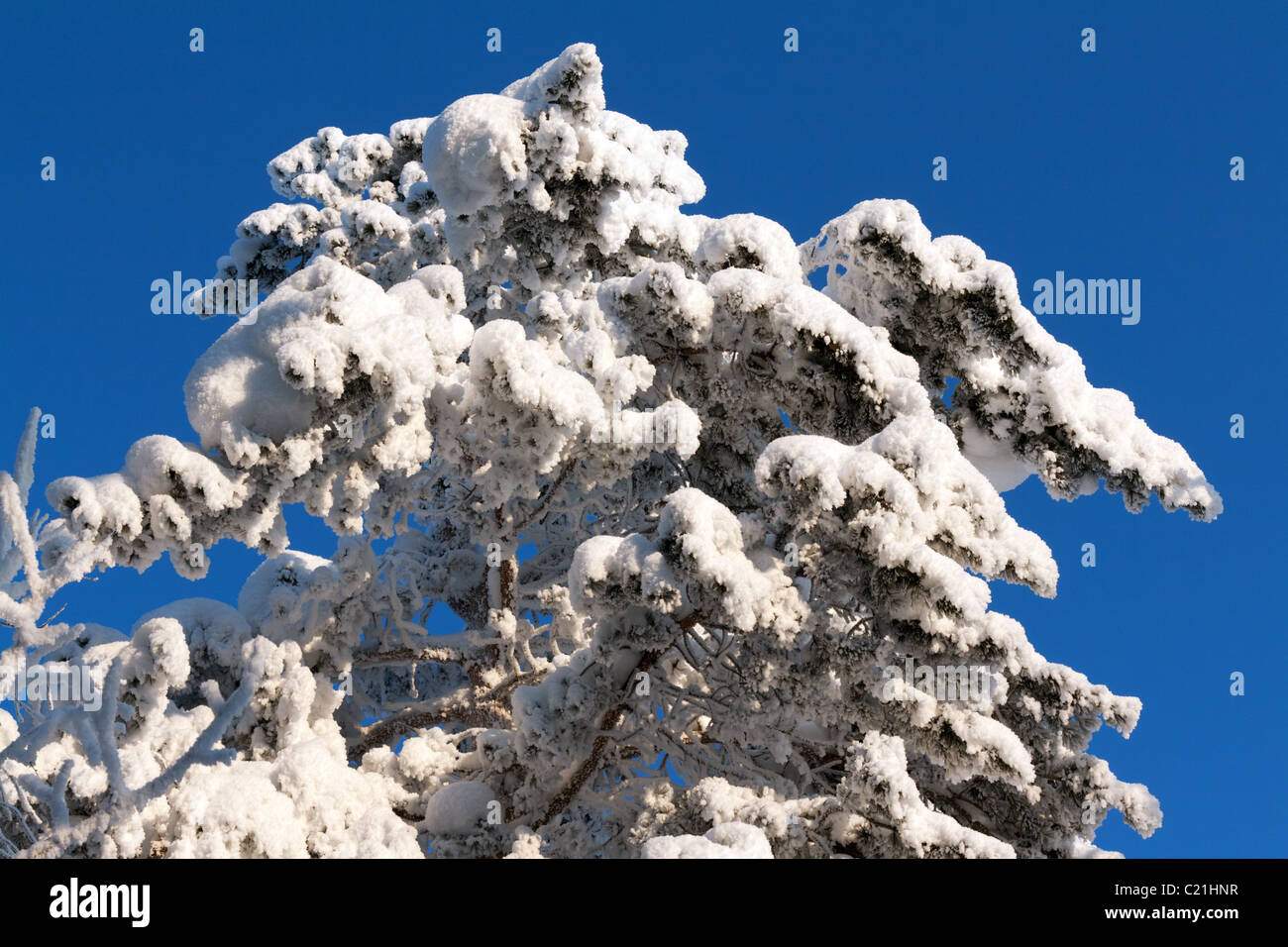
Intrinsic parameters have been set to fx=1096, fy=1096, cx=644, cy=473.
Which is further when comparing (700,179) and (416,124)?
(416,124)

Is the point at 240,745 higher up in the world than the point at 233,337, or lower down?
lower down

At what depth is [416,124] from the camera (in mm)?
14719

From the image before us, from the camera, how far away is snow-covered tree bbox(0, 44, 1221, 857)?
6.49 m

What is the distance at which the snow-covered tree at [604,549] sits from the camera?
256 inches

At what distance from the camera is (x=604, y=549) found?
6.73 meters
